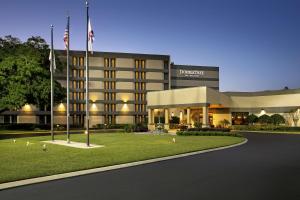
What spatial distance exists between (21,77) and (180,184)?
4513 cm

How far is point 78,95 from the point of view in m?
80.4

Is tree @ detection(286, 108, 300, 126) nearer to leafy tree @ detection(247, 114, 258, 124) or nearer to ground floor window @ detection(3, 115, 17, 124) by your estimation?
leafy tree @ detection(247, 114, 258, 124)

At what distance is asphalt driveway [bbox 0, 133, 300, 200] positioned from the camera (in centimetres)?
1048

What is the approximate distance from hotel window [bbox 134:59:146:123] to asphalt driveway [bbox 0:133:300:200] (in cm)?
6626

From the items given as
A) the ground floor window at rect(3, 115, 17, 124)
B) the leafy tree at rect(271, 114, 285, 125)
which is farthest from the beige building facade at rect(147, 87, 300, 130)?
the ground floor window at rect(3, 115, 17, 124)

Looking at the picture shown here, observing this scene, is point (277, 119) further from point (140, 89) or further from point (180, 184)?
point (180, 184)

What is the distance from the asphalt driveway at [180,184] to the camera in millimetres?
10484

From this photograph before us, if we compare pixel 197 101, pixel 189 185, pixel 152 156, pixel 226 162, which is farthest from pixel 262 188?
pixel 197 101

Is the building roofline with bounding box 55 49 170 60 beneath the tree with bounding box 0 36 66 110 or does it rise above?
above

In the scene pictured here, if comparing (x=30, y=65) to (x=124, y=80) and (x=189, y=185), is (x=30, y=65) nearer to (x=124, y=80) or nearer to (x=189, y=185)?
(x=124, y=80)

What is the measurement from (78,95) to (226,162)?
217 feet

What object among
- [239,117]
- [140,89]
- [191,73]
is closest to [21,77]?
[140,89]

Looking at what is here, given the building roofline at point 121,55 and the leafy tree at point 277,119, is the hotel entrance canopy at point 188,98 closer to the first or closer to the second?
the leafy tree at point 277,119

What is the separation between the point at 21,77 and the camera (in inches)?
2047
